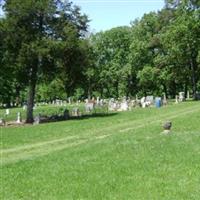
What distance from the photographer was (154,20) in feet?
287

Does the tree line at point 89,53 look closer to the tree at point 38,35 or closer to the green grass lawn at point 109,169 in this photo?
the tree at point 38,35

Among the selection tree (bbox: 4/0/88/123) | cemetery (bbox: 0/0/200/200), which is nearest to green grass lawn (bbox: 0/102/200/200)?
cemetery (bbox: 0/0/200/200)

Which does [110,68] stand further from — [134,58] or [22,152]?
[22,152]

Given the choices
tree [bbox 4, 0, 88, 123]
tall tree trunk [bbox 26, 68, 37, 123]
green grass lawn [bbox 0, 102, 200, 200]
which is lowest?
green grass lawn [bbox 0, 102, 200, 200]

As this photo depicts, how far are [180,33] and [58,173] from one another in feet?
185

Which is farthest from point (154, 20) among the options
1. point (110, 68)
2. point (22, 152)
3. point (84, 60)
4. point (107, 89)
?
point (22, 152)

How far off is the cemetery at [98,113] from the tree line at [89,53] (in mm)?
107

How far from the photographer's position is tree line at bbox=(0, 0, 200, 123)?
135 ft

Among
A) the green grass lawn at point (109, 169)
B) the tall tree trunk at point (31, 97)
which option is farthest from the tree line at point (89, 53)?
the green grass lawn at point (109, 169)

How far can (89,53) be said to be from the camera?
A: 44.7 meters

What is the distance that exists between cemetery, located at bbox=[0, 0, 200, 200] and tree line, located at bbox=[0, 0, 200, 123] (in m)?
0.11

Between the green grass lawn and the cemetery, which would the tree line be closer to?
the cemetery

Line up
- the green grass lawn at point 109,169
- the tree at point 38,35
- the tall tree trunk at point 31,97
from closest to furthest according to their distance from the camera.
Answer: the green grass lawn at point 109,169, the tree at point 38,35, the tall tree trunk at point 31,97

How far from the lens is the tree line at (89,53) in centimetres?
4112
